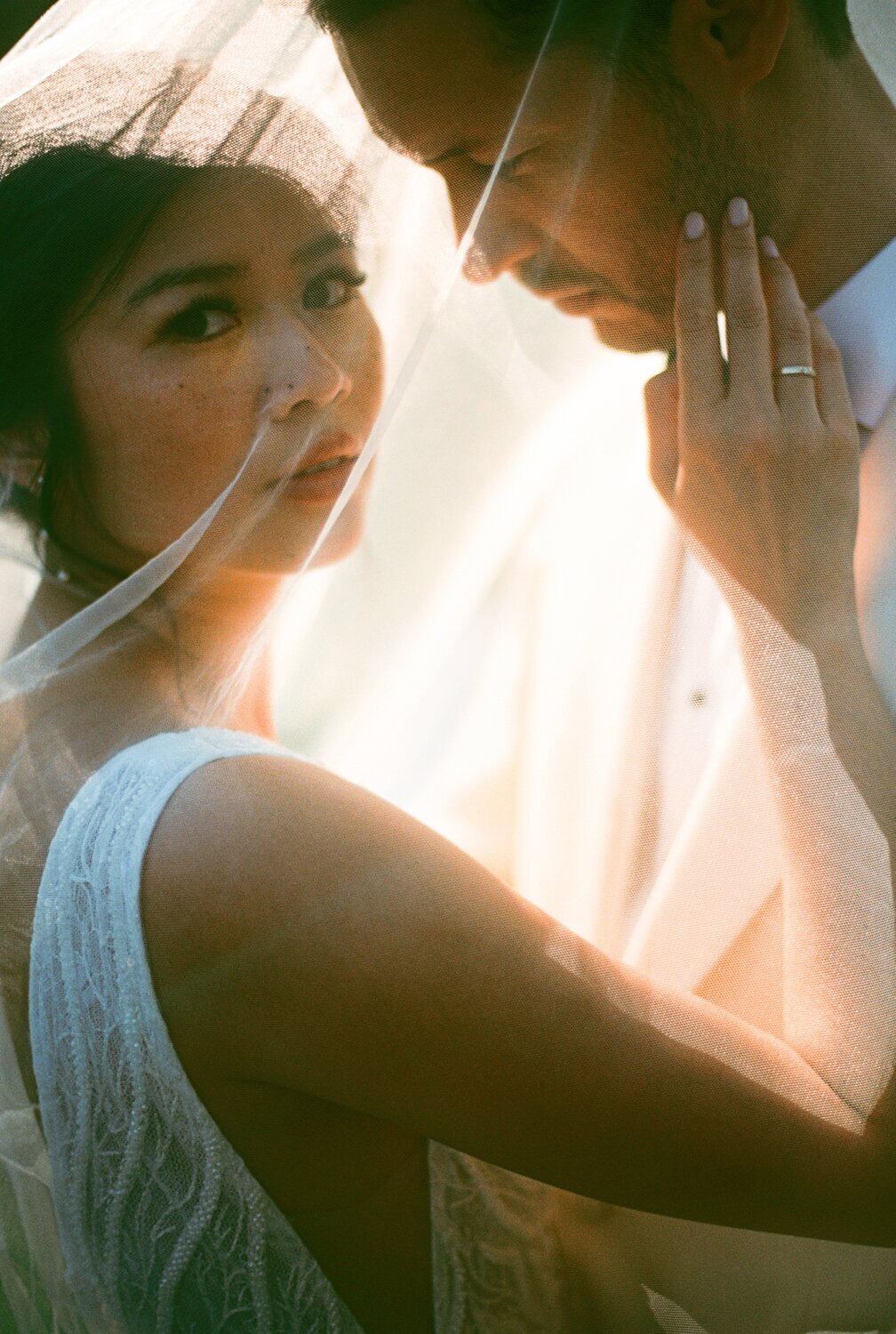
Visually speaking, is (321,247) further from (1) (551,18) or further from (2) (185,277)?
(1) (551,18)

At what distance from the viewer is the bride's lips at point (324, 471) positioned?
0.96 m

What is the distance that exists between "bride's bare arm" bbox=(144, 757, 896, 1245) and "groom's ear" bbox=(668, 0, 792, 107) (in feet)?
2.76

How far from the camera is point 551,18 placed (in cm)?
93

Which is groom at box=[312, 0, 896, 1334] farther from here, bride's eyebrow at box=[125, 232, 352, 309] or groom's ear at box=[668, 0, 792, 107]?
bride's eyebrow at box=[125, 232, 352, 309]

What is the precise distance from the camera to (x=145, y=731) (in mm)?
1019

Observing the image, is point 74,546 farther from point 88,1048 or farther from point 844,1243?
point 844,1243

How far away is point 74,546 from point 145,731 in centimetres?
25

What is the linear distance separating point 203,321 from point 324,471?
0.18 meters

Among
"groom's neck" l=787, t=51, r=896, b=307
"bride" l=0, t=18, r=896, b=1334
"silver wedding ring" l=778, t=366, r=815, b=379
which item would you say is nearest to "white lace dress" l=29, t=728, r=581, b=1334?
"bride" l=0, t=18, r=896, b=1334

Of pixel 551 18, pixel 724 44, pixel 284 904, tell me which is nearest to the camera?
pixel 284 904

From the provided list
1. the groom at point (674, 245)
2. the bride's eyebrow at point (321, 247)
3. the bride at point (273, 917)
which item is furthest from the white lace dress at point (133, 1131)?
the bride's eyebrow at point (321, 247)

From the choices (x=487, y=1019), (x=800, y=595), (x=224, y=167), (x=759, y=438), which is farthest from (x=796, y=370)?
(x=487, y=1019)

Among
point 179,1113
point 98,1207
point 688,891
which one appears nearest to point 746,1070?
point 688,891

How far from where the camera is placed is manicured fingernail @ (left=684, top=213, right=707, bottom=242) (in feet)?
3.45
